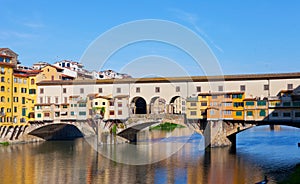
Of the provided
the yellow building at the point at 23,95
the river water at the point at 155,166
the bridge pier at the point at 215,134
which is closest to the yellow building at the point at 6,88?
the yellow building at the point at 23,95

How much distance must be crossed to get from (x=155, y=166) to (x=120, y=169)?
2.90 m

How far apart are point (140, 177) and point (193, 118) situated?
1573 centimetres

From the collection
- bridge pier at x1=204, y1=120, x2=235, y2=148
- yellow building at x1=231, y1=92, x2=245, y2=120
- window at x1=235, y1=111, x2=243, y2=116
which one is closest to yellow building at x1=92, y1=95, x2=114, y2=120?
bridge pier at x1=204, y1=120, x2=235, y2=148

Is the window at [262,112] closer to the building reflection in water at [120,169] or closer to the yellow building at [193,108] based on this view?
the building reflection in water at [120,169]

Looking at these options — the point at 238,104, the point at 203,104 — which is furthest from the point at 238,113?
the point at 203,104

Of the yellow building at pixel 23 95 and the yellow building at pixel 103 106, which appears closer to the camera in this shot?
the yellow building at pixel 103 106

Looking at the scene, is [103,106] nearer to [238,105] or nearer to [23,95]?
[23,95]

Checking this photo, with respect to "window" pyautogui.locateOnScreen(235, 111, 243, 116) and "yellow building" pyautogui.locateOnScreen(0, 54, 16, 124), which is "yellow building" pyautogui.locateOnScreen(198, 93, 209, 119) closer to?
"window" pyautogui.locateOnScreen(235, 111, 243, 116)

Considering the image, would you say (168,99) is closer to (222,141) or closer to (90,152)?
(222,141)

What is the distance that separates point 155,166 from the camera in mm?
29656

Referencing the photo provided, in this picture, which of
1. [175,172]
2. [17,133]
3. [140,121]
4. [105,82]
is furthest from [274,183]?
[17,133]

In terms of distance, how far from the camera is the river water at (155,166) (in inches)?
988

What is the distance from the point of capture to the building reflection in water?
24984 millimetres

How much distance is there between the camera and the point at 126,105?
4388 cm
